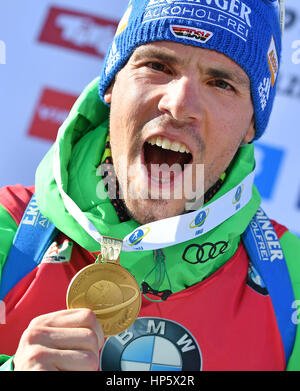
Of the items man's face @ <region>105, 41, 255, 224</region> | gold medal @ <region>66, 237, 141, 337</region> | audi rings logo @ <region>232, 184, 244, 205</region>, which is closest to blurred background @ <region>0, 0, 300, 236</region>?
audi rings logo @ <region>232, 184, 244, 205</region>

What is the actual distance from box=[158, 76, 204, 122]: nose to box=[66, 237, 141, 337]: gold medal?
1.59ft

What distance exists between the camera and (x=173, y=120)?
1501 millimetres

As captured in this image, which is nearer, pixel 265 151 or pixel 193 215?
pixel 193 215

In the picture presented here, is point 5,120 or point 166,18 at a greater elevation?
point 166,18

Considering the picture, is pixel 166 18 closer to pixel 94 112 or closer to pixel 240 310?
pixel 94 112

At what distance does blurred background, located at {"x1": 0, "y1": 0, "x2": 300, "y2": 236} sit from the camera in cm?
288

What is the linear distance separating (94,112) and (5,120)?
3.99ft

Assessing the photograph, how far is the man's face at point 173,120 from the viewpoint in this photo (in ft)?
4.97

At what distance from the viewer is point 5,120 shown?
9.48 ft

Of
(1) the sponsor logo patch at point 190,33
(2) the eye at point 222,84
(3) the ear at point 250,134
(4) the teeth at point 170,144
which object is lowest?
(4) the teeth at point 170,144

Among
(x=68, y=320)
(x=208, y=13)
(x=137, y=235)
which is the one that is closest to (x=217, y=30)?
(x=208, y=13)

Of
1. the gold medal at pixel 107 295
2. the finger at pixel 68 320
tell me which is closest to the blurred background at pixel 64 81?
the gold medal at pixel 107 295

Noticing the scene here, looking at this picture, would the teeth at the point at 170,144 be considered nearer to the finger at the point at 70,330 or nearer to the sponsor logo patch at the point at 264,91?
the sponsor logo patch at the point at 264,91
